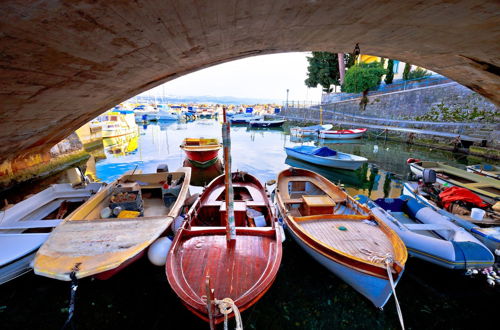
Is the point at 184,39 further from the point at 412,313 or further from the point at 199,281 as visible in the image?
the point at 412,313

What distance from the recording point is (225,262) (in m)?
4.12

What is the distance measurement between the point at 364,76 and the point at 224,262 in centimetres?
3190

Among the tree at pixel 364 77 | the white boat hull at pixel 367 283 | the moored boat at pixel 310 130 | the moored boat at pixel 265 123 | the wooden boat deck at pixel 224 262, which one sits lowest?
the white boat hull at pixel 367 283

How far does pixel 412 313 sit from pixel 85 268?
628cm

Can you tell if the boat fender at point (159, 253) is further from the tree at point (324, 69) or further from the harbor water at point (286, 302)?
the tree at point (324, 69)

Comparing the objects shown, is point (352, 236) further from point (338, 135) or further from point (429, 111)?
point (429, 111)

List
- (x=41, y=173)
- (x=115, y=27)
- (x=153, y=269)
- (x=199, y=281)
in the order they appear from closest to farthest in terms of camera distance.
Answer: (x=115, y=27), (x=199, y=281), (x=153, y=269), (x=41, y=173)

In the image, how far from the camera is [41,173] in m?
12.9

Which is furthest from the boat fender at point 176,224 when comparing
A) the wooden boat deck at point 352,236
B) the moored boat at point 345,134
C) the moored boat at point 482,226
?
the moored boat at point 345,134

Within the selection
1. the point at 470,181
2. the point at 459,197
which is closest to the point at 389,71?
the point at 470,181

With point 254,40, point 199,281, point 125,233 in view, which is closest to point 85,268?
point 125,233

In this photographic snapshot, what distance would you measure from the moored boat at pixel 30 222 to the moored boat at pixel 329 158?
42.1 feet

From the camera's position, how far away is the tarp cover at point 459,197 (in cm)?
688

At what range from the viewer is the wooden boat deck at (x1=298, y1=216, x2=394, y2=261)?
186 inches
